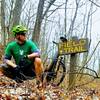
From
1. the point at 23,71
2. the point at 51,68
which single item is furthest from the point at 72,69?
the point at 23,71

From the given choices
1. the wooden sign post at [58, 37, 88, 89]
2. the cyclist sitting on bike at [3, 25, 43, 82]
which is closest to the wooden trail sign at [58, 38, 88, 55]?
the wooden sign post at [58, 37, 88, 89]

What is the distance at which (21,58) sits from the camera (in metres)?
8.84

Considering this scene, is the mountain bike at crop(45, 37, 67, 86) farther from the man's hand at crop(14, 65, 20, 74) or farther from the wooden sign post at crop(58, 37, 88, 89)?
the man's hand at crop(14, 65, 20, 74)

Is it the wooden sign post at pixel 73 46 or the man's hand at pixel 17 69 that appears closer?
the wooden sign post at pixel 73 46

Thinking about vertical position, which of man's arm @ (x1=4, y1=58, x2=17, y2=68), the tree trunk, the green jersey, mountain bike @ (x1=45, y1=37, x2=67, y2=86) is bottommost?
mountain bike @ (x1=45, y1=37, x2=67, y2=86)

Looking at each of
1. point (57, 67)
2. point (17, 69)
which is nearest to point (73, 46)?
point (57, 67)

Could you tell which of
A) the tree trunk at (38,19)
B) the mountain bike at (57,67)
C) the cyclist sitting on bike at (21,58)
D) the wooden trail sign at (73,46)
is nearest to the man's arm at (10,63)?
the cyclist sitting on bike at (21,58)

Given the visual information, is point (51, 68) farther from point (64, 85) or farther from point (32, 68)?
point (64, 85)

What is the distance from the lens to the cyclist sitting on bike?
28.7ft

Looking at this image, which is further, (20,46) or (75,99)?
(20,46)

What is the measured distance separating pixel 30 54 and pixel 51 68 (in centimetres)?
62

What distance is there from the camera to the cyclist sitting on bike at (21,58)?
8758 millimetres

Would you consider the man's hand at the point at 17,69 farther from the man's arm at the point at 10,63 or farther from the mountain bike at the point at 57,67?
the mountain bike at the point at 57,67

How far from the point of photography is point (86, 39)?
334 inches
